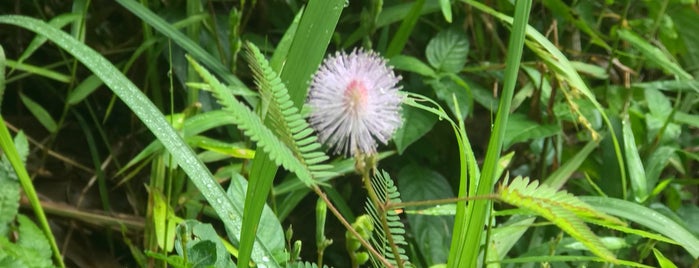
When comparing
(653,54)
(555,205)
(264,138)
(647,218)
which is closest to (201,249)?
(264,138)

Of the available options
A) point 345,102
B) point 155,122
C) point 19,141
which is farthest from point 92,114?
point 345,102

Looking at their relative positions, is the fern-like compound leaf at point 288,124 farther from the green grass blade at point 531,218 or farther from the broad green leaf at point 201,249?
the green grass blade at point 531,218

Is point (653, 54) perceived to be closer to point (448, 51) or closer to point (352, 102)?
point (448, 51)

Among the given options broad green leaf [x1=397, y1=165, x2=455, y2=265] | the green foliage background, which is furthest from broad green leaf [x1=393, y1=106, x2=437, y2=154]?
broad green leaf [x1=397, y1=165, x2=455, y2=265]

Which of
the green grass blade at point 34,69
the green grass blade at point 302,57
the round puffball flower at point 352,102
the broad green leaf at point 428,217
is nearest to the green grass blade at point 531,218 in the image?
the broad green leaf at point 428,217

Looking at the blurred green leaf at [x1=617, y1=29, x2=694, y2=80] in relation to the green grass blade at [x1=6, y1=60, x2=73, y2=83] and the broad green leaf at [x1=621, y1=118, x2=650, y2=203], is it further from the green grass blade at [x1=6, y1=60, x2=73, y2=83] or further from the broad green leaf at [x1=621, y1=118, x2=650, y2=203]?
the green grass blade at [x1=6, y1=60, x2=73, y2=83]

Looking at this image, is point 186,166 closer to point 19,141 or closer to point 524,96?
point 19,141
